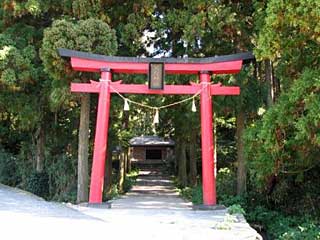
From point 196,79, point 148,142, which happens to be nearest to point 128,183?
point 196,79

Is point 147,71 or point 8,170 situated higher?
point 147,71

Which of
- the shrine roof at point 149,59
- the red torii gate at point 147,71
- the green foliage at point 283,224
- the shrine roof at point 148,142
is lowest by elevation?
the green foliage at point 283,224

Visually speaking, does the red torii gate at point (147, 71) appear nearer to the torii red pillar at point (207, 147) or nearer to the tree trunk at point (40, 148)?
the torii red pillar at point (207, 147)

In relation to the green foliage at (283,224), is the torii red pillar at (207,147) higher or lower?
higher

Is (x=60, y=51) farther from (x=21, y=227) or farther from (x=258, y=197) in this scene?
(x=258, y=197)

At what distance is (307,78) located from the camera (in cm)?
670

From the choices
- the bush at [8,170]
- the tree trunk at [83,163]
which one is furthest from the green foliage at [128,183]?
the tree trunk at [83,163]

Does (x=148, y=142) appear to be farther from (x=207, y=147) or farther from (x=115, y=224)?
(x=115, y=224)

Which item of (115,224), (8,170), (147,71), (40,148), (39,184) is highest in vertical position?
(147,71)

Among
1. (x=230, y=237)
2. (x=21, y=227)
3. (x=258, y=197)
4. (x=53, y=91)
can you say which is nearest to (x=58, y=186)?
(x=53, y=91)

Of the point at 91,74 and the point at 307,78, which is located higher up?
the point at 91,74

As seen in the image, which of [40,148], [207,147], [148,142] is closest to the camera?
[207,147]

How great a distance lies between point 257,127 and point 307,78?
1.62 metres

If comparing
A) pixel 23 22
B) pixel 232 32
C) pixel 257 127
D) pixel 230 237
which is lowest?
pixel 230 237
